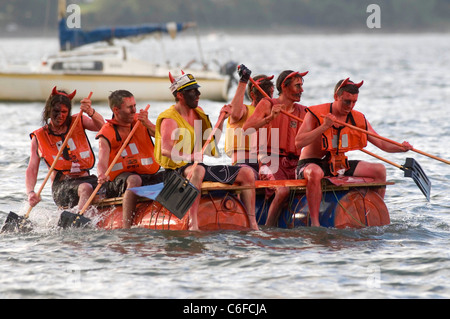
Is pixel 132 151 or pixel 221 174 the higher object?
pixel 132 151

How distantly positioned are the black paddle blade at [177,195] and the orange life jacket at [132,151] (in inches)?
40.2

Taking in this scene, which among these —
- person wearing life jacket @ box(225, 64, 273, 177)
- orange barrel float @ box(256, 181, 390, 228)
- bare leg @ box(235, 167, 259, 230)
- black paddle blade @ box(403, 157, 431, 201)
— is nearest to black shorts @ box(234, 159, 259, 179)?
person wearing life jacket @ box(225, 64, 273, 177)

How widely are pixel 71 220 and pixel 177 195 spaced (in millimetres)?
1511

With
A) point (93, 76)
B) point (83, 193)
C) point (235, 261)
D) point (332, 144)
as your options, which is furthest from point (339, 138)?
point (93, 76)

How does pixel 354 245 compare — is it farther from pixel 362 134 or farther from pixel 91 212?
pixel 91 212

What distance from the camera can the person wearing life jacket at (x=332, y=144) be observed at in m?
9.20

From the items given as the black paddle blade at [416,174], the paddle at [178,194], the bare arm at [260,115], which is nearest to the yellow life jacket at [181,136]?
the paddle at [178,194]

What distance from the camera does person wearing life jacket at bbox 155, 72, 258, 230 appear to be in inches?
346

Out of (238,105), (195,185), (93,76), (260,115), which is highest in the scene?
(93,76)

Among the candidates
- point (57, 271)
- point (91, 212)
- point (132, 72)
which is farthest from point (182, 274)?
point (132, 72)

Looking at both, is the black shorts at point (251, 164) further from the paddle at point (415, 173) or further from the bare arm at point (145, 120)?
the paddle at point (415, 173)

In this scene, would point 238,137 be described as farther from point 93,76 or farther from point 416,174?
point 93,76

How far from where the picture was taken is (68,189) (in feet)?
32.3

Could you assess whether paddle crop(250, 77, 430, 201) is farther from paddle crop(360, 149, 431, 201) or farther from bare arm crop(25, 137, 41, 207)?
bare arm crop(25, 137, 41, 207)
